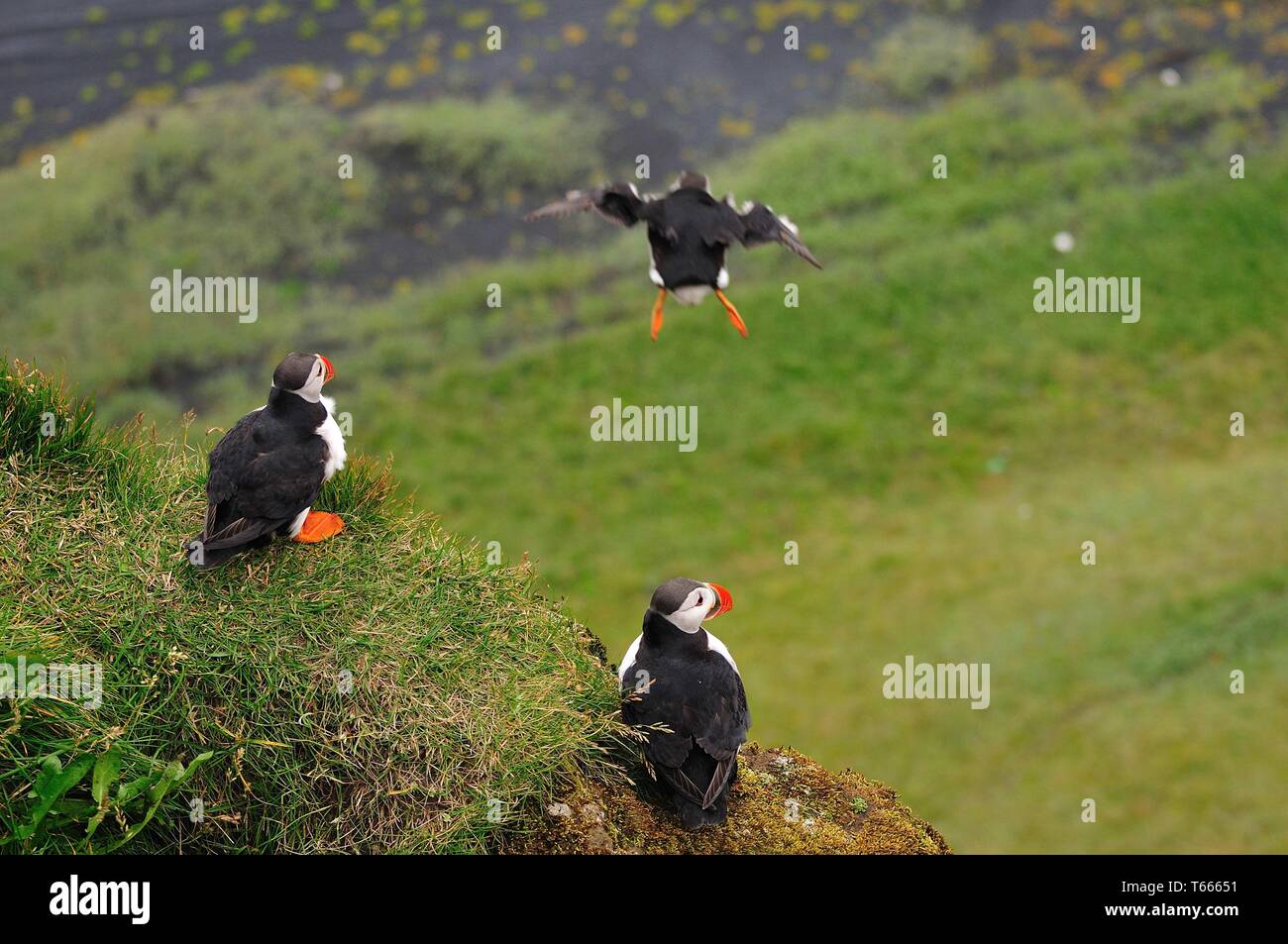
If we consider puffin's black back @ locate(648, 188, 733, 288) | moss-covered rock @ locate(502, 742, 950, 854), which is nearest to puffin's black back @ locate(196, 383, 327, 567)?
moss-covered rock @ locate(502, 742, 950, 854)

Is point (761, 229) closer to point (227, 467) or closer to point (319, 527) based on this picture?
point (319, 527)

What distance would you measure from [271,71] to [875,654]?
505 inches

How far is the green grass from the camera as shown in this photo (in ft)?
16.3

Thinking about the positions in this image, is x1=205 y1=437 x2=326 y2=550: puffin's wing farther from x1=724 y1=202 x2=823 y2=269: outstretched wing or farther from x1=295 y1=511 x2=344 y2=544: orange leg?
x1=724 y1=202 x2=823 y2=269: outstretched wing

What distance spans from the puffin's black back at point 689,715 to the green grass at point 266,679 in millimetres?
249

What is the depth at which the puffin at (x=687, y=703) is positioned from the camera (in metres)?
5.56

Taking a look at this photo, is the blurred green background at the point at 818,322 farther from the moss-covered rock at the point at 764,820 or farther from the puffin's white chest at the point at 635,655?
the puffin's white chest at the point at 635,655

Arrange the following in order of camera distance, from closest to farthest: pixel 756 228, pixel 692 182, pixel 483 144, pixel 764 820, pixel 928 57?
pixel 764 820 → pixel 756 228 → pixel 692 182 → pixel 483 144 → pixel 928 57

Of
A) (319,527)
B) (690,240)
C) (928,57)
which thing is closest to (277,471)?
(319,527)

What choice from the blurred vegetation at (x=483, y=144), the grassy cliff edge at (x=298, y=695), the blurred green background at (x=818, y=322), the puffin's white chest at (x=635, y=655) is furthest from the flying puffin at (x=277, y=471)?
the blurred vegetation at (x=483, y=144)

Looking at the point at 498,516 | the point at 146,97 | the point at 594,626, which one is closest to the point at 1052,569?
the point at 594,626

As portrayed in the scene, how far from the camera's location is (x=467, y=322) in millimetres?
17141

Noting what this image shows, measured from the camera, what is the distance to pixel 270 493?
18.2 ft

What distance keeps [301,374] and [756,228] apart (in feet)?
8.16
